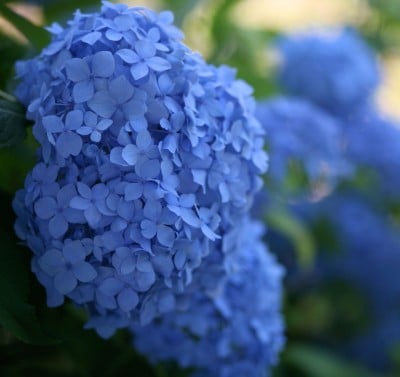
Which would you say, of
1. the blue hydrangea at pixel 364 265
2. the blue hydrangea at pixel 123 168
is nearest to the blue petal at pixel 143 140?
the blue hydrangea at pixel 123 168

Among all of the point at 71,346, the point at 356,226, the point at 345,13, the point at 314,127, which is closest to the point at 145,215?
the point at 71,346

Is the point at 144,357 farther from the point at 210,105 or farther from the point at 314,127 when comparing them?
the point at 314,127

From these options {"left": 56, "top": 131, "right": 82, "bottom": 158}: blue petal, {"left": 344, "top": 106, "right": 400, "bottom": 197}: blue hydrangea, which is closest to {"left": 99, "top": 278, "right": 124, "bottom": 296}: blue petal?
{"left": 56, "top": 131, "right": 82, "bottom": 158}: blue petal

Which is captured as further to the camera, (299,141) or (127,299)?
(299,141)

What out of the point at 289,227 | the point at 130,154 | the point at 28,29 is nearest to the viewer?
the point at 130,154

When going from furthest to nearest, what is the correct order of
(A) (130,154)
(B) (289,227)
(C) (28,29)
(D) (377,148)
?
(D) (377,148)
(B) (289,227)
(C) (28,29)
(A) (130,154)

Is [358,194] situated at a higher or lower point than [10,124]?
higher

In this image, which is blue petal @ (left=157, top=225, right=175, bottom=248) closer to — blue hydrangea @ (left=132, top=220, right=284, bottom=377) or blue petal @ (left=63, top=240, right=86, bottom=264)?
blue petal @ (left=63, top=240, right=86, bottom=264)

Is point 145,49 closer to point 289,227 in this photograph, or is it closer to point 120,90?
point 120,90

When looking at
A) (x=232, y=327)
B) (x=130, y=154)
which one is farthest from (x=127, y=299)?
(x=232, y=327)
